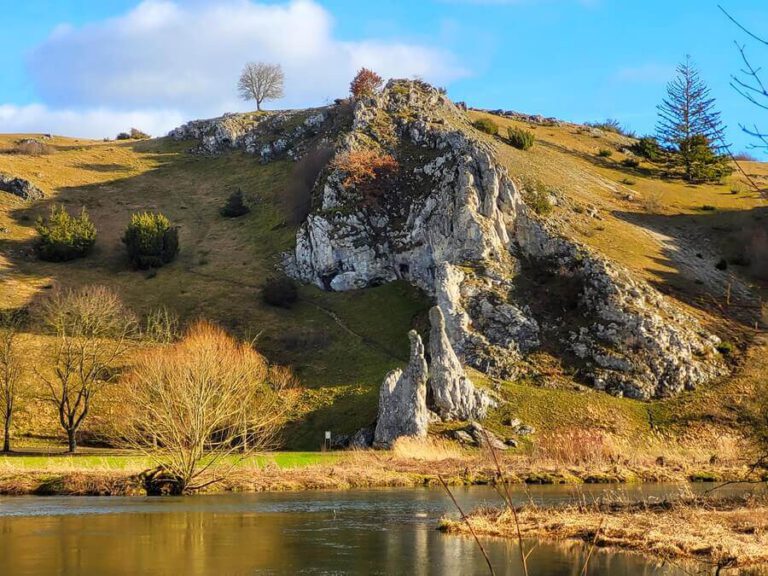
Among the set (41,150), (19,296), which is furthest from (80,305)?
(41,150)

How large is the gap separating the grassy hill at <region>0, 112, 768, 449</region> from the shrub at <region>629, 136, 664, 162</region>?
15.7 feet

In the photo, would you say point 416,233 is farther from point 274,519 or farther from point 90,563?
point 90,563

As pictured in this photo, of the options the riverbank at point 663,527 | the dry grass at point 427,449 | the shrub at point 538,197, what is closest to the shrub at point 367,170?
the shrub at point 538,197

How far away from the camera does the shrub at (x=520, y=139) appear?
136125 mm

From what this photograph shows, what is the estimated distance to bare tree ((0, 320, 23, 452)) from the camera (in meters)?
73.5

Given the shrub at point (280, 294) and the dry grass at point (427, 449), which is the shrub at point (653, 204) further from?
the dry grass at point (427, 449)

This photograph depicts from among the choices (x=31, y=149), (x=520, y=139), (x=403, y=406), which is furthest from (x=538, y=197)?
(x=31, y=149)

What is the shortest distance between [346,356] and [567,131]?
100 m

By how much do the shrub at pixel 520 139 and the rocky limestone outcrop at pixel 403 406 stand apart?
70202 millimetres

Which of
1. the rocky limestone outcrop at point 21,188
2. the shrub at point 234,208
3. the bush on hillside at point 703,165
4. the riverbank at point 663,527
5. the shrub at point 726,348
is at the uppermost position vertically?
the bush on hillside at point 703,165

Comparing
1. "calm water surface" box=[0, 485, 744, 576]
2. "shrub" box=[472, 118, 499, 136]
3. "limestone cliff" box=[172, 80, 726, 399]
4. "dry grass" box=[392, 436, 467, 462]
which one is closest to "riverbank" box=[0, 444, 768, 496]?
"dry grass" box=[392, 436, 467, 462]

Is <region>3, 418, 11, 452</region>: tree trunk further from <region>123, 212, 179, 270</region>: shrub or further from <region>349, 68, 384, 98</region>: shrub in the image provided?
<region>349, 68, 384, 98</region>: shrub

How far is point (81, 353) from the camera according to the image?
77.9 metres

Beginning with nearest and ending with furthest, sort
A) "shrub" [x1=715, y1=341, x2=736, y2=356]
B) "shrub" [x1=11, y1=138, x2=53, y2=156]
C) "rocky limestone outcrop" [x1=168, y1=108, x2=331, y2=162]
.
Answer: "shrub" [x1=715, y1=341, x2=736, y2=356] → "rocky limestone outcrop" [x1=168, y1=108, x2=331, y2=162] → "shrub" [x1=11, y1=138, x2=53, y2=156]
